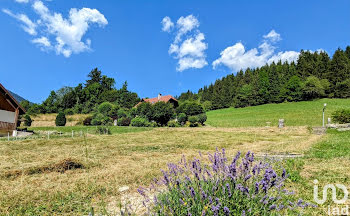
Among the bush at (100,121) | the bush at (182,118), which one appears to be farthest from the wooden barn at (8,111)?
the bush at (182,118)

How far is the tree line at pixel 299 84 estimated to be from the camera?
4728 centimetres

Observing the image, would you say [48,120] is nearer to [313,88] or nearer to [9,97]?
[9,97]

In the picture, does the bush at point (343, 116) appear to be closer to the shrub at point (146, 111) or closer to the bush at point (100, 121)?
the shrub at point (146, 111)

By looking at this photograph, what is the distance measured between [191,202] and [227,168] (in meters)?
0.49

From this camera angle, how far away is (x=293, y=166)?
4.14 m

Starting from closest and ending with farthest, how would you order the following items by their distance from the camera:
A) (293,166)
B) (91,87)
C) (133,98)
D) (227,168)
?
(227,168) < (293,166) < (133,98) < (91,87)

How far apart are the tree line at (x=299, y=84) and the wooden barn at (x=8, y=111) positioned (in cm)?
5314

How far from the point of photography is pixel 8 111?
1798cm

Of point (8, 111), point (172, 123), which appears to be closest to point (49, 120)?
point (8, 111)

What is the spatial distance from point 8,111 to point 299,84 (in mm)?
58351

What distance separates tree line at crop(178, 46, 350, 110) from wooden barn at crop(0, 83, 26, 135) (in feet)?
174

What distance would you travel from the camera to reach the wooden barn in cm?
1700

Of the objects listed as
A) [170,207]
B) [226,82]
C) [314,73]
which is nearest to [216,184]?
[170,207]

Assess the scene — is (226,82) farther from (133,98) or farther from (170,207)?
(170,207)
